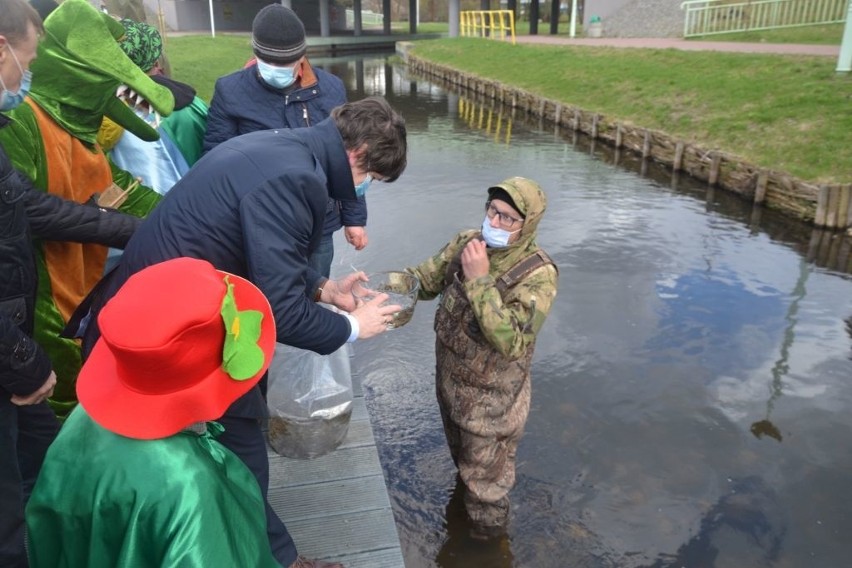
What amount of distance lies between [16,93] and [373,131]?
1316 mm

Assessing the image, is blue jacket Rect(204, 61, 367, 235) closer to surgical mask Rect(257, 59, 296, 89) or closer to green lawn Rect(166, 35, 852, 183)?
surgical mask Rect(257, 59, 296, 89)

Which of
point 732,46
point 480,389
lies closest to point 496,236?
point 480,389

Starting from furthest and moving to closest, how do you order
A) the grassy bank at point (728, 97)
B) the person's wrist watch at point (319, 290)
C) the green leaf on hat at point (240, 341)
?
the grassy bank at point (728, 97) → the person's wrist watch at point (319, 290) → the green leaf on hat at point (240, 341)

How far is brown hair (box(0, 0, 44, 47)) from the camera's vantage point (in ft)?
7.39

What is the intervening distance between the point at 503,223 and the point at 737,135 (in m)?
10.5

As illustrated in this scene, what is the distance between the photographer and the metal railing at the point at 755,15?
73.7ft

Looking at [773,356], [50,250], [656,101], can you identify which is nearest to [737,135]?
[656,101]

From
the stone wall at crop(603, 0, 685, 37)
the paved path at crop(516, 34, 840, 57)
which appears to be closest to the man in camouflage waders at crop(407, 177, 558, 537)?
the paved path at crop(516, 34, 840, 57)

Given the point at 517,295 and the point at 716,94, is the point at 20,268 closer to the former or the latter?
the point at 517,295

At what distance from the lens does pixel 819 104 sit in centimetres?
1164

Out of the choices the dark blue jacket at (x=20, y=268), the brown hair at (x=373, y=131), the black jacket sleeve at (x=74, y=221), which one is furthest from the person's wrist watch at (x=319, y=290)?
the dark blue jacket at (x=20, y=268)

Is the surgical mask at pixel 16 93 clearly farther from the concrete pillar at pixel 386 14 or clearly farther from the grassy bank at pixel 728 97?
the concrete pillar at pixel 386 14

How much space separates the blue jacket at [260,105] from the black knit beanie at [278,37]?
212 millimetres

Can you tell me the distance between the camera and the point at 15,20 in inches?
89.4
